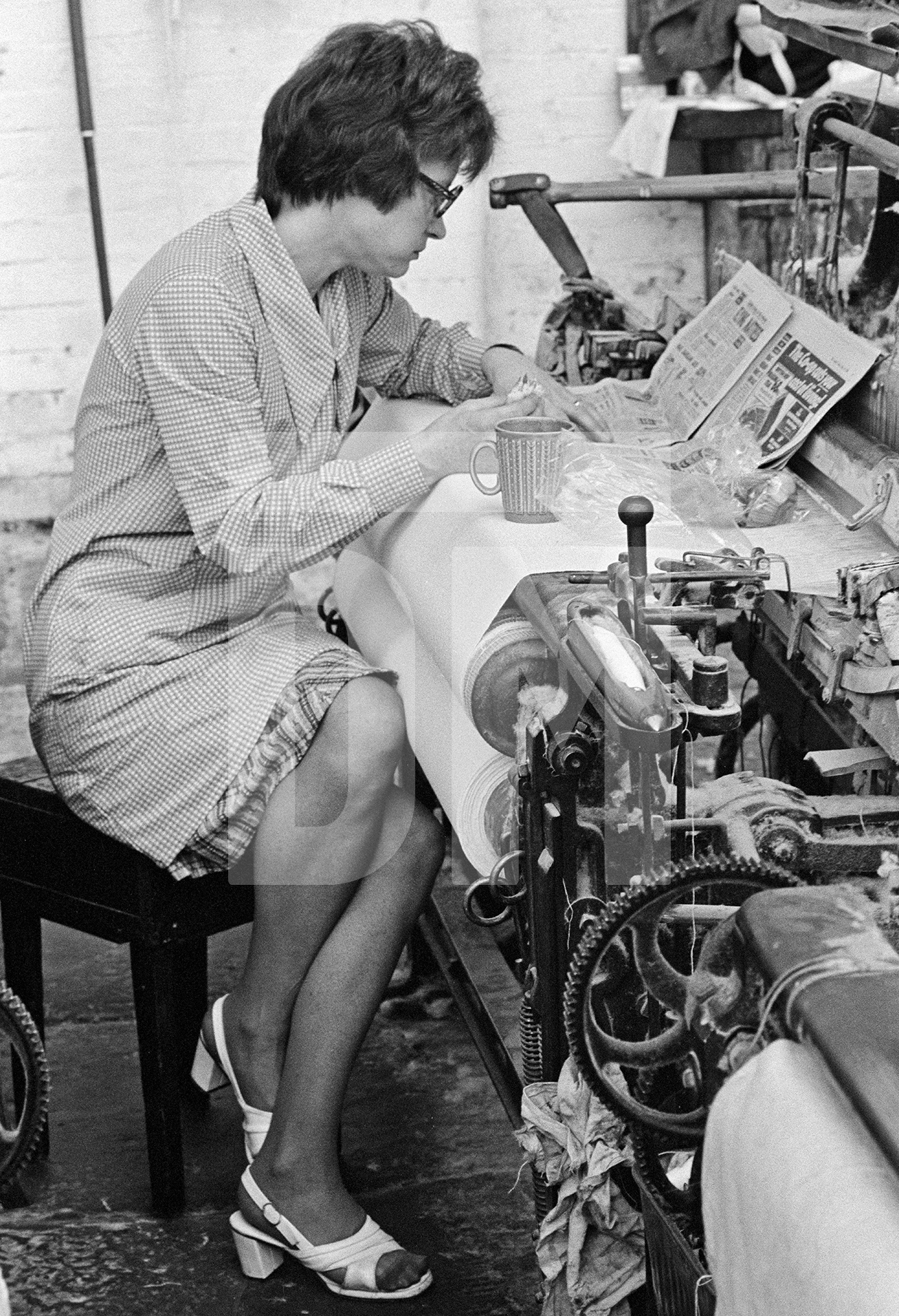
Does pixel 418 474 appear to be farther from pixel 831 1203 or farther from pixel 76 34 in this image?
pixel 76 34

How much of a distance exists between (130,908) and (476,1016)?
21.0 inches

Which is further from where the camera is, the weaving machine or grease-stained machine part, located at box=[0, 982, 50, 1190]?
grease-stained machine part, located at box=[0, 982, 50, 1190]

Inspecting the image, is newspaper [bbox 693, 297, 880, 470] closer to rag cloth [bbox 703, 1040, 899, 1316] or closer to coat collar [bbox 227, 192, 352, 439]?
coat collar [bbox 227, 192, 352, 439]

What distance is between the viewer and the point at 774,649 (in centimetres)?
252

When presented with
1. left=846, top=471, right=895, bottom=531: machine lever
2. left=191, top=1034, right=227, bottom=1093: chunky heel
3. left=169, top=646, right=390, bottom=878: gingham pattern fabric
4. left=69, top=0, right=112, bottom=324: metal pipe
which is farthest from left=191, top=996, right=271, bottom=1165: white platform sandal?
left=69, top=0, right=112, bottom=324: metal pipe

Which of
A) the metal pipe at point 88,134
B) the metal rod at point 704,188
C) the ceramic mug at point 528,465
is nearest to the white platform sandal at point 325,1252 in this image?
the ceramic mug at point 528,465

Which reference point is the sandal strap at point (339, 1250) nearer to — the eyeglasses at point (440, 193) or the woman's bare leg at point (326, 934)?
the woman's bare leg at point (326, 934)

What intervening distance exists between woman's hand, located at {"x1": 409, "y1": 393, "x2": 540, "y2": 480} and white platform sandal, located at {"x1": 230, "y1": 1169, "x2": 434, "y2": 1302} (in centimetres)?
100

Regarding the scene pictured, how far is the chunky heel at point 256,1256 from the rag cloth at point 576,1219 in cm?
53

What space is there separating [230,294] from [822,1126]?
1.44 m

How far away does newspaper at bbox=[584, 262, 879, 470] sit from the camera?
2250 mm

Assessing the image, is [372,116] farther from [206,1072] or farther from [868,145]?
[206,1072]

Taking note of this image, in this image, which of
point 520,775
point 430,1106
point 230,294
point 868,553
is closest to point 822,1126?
point 520,775

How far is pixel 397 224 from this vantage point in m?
2.18
